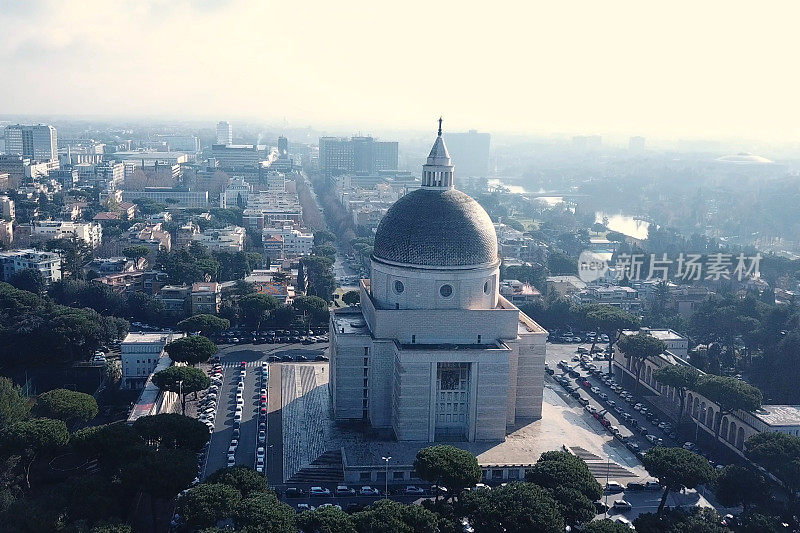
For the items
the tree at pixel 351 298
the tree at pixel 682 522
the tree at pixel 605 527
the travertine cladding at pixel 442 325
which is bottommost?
the tree at pixel 682 522

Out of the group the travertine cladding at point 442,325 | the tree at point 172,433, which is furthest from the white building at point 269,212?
the tree at point 172,433

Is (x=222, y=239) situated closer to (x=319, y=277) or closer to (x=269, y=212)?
(x=269, y=212)

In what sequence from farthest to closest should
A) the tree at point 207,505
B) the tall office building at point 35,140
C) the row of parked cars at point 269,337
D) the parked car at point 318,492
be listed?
the tall office building at point 35,140, the row of parked cars at point 269,337, the parked car at point 318,492, the tree at point 207,505

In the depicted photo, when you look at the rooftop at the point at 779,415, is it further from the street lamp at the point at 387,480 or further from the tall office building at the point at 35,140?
the tall office building at the point at 35,140

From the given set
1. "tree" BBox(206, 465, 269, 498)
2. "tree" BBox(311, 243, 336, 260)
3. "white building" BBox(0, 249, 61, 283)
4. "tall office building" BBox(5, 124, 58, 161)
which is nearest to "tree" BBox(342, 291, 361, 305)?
"tree" BBox(311, 243, 336, 260)

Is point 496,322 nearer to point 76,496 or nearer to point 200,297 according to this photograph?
point 76,496

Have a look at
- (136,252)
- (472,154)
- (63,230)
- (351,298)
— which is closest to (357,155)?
(472,154)
